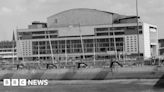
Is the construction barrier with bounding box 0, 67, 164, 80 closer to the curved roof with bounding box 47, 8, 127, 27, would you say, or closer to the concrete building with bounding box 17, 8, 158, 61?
the concrete building with bounding box 17, 8, 158, 61

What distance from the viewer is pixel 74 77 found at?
282 ft

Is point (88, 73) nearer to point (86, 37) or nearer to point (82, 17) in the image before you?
point (86, 37)

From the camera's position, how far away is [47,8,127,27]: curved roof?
18250 cm

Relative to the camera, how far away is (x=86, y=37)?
17625 cm

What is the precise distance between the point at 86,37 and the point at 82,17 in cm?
1379

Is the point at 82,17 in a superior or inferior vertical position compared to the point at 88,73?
superior

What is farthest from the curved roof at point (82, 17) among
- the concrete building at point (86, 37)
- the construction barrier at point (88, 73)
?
the construction barrier at point (88, 73)

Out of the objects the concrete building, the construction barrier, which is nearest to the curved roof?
the concrete building

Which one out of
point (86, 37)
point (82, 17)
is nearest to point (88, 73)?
point (86, 37)

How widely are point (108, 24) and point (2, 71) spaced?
287ft

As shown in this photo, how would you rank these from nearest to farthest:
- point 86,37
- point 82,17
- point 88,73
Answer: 1. point 88,73
2. point 86,37
3. point 82,17

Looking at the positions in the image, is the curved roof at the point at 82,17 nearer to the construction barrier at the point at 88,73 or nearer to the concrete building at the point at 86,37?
the concrete building at the point at 86,37

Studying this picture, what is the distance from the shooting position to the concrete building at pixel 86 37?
172m

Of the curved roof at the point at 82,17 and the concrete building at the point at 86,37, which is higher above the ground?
the curved roof at the point at 82,17
